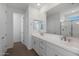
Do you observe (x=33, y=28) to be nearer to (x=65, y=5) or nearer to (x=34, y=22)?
(x=34, y=22)

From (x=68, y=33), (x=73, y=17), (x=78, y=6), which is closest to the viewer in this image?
(x=78, y=6)

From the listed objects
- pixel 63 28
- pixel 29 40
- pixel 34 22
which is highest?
pixel 34 22

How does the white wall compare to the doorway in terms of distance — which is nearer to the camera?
Answer: the white wall

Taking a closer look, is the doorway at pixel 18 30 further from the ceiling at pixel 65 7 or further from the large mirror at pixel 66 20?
the ceiling at pixel 65 7

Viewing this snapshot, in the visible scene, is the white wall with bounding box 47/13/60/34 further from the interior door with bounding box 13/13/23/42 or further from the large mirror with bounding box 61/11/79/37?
the interior door with bounding box 13/13/23/42

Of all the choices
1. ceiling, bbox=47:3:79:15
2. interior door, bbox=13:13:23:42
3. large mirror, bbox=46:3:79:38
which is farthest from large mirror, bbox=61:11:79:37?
interior door, bbox=13:13:23:42

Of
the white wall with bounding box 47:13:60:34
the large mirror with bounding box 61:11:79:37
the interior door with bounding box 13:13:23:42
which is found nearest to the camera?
the large mirror with bounding box 61:11:79:37

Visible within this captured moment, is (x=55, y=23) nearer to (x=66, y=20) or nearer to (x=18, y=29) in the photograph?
(x=66, y=20)

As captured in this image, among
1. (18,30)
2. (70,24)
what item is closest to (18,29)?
(18,30)

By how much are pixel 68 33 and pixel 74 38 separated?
7.5 inches

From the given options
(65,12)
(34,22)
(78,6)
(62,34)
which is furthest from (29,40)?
(78,6)

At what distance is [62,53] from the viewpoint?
1.32 metres

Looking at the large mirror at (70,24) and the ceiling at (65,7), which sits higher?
the ceiling at (65,7)

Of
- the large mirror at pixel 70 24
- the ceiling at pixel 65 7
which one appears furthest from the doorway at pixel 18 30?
the large mirror at pixel 70 24
